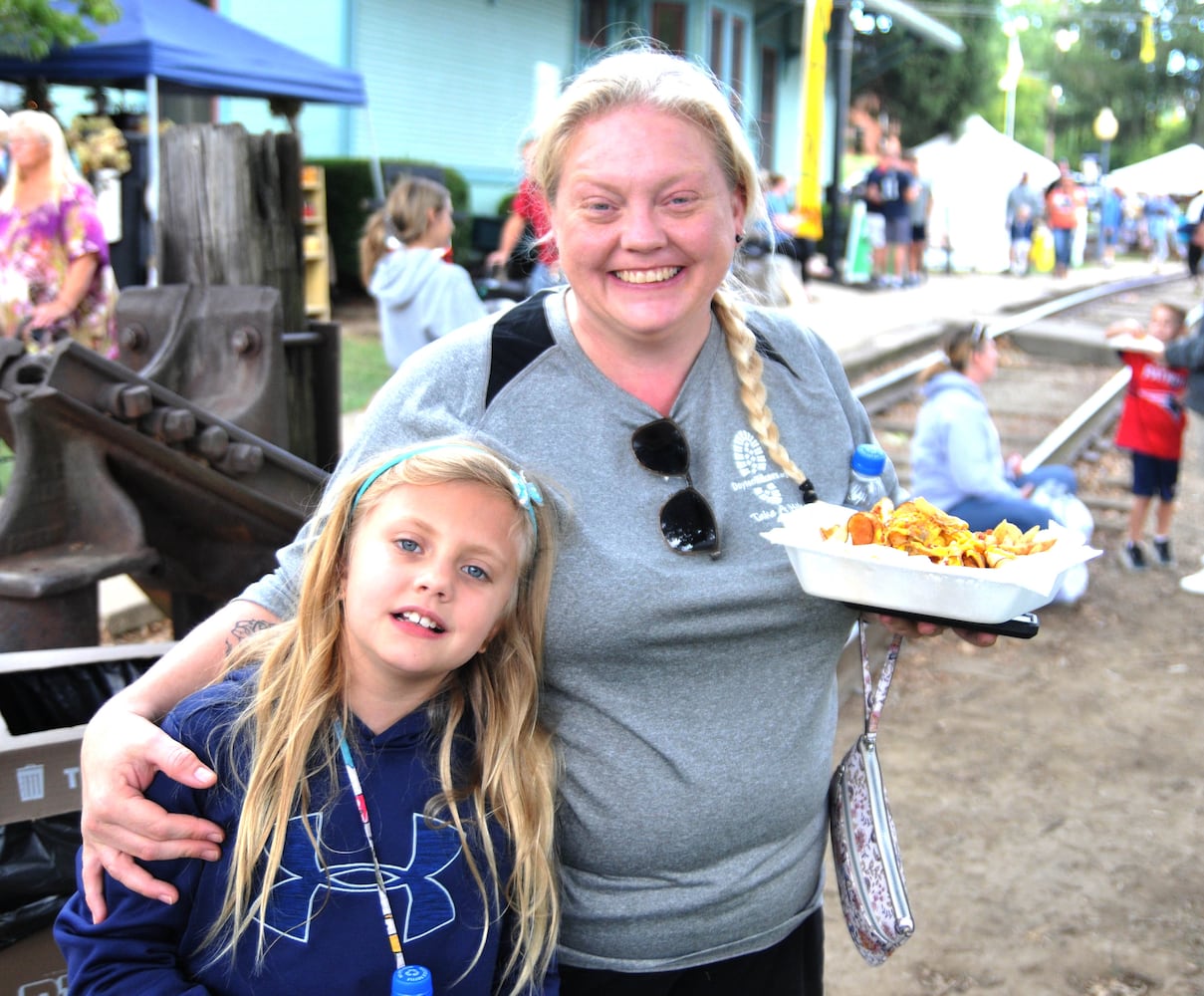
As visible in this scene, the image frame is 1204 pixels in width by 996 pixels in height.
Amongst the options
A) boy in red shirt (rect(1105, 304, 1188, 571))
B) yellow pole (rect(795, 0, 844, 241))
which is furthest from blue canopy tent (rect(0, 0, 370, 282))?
boy in red shirt (rect(1105, 304, 1188, 571))

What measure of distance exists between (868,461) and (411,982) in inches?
44.3

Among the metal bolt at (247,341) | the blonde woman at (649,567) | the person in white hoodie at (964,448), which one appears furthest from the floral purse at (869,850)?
the person in white hoodie at (964,448)

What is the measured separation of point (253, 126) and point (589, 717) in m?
14.9

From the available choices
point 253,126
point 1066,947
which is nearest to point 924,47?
point 253,126

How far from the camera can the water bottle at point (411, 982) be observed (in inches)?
69.6

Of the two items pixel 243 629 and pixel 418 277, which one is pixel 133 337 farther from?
pixel 418 277

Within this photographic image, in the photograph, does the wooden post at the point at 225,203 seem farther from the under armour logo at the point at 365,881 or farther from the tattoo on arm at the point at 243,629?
the under armour logo at the point at 365,881

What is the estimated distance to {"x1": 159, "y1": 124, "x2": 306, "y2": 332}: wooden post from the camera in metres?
3.86

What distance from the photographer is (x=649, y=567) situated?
1.96 metres

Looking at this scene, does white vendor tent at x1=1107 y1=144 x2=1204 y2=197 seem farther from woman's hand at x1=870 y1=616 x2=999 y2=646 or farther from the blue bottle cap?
woman's hand at x1=870 y1=616 x2=999 y2=646

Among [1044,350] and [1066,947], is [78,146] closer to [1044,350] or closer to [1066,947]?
[1066,947]

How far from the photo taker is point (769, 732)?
2.06 meters

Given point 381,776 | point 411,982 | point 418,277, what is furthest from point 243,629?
point 418,277

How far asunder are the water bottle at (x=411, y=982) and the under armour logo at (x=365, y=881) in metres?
0.06
